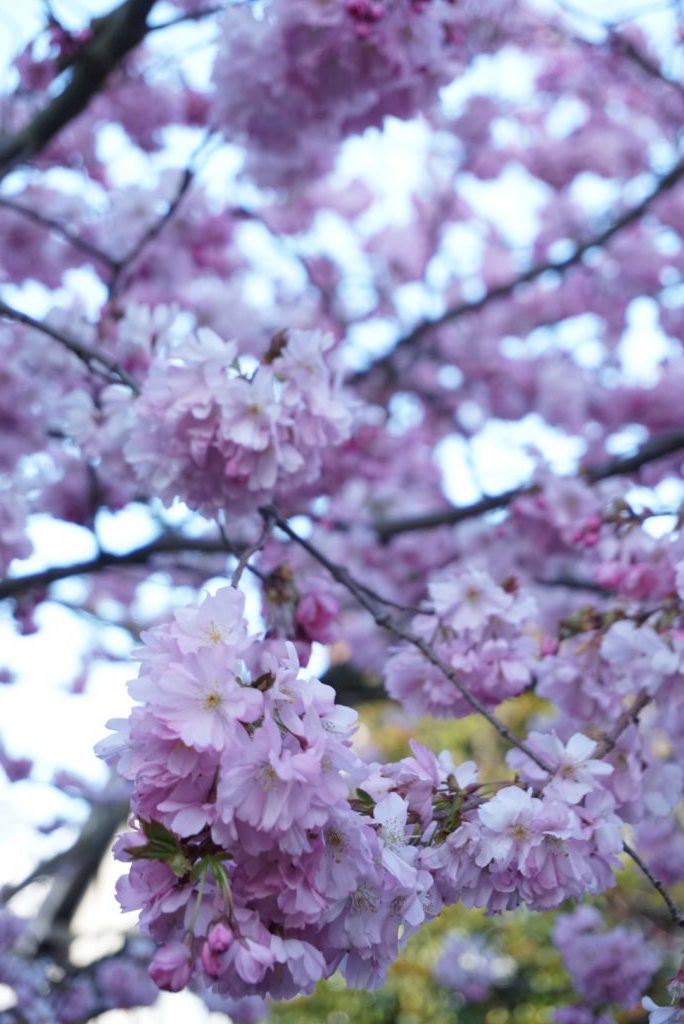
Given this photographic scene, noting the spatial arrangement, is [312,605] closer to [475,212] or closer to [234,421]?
[234,421]

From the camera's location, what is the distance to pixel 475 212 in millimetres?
7559

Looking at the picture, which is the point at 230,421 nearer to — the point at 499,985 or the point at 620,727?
the point at 620,727

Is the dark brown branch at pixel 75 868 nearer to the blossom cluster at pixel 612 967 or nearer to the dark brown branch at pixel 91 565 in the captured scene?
the dark brown branch at pixel 91 565

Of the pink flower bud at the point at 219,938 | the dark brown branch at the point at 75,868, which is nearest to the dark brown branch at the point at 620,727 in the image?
the pink flower bud at the point at 219,938

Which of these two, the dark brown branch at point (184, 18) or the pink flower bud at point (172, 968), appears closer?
the pink flower bud at point (172, 968)

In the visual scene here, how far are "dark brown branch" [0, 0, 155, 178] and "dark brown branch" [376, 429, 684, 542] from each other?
1.52 metres

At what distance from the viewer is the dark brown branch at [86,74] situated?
239 cm

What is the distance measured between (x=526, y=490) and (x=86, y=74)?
5.27 feet

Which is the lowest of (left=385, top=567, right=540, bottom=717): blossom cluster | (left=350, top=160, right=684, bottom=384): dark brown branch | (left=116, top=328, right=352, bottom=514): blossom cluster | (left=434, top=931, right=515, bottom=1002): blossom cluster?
(left=434, top=931, right=515, bottom=1002): blossom cluster

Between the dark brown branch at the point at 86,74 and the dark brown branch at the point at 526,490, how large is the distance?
1.52 m

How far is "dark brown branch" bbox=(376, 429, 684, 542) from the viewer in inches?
104

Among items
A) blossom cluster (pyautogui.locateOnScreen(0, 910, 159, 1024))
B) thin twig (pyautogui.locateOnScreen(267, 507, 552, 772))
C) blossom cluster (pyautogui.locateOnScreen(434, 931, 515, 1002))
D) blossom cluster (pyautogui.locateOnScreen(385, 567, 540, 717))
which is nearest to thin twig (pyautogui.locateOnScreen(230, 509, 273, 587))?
thin twig (pyautogui.locateOnScreen(267, 507, 552, 772))

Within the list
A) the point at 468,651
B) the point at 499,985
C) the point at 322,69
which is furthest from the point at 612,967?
the point at 322,69

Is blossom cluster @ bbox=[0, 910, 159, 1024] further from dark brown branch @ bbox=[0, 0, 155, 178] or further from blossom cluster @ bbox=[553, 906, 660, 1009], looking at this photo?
dark brown branch @ bbox=[0, 0, 155, 178]
